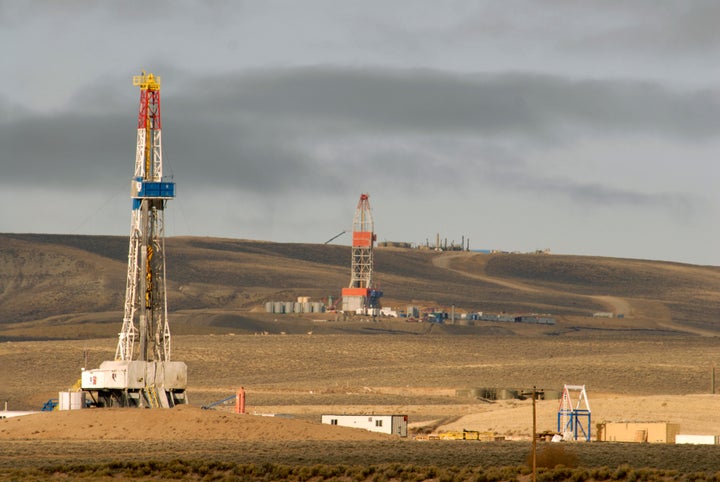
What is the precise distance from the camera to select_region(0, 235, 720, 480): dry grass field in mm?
48031

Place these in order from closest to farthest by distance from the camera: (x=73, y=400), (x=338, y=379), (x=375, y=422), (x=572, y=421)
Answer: (x=73, y=400)
(x=375, y=422)
(x=572, y=421)
(x=338, y=379)

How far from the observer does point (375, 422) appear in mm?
60125

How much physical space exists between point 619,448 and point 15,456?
20268 mm

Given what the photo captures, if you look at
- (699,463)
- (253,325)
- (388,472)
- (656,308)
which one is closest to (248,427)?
(388,472)

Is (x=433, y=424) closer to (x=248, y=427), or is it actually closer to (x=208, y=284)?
(x=248, y=427)

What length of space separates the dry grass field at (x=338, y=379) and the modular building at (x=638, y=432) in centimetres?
343

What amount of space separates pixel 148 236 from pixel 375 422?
36.8 ft

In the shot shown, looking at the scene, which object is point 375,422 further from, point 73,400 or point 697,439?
point 697,439

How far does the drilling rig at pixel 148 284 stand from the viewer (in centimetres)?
5859

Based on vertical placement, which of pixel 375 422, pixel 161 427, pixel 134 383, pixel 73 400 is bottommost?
pixel 161 427

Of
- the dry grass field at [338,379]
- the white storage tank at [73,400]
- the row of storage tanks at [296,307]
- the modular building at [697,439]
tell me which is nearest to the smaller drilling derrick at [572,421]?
the dry grass field at [338,379]

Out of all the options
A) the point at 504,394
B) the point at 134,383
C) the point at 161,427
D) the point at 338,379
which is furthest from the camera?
the point at 338,379

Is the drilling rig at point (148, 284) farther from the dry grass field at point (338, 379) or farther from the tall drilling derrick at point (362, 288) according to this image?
the tall drilling derrick at point (362, 288)

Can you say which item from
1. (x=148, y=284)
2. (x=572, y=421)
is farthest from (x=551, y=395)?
(x=148, y=284)
